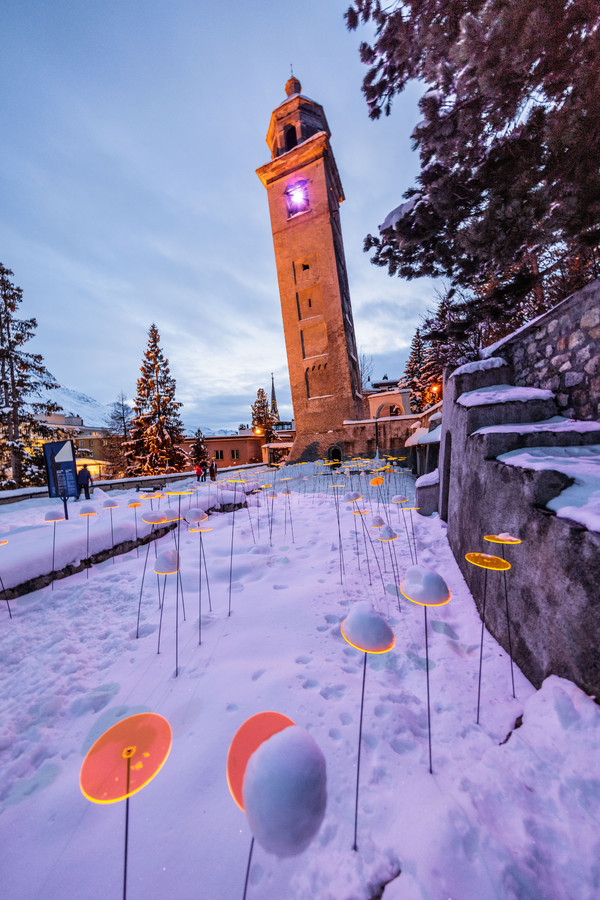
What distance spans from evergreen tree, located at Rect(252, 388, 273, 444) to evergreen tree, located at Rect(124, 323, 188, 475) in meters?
15.3

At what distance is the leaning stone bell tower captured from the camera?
841 inches

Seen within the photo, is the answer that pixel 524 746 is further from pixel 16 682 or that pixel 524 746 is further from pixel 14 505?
pixel 14 505

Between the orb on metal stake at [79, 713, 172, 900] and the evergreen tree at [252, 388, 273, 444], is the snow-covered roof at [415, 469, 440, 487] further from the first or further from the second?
the evergreen tree at [252, 388, 273, 444]

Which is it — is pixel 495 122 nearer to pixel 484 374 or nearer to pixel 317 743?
pixel 484 374

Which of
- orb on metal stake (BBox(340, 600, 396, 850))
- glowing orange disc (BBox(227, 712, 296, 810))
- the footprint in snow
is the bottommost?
the footprint in snow

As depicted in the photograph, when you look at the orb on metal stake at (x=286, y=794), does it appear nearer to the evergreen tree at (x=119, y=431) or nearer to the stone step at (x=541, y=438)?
the stone step at (x=541, y=438)

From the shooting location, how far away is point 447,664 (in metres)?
2.62

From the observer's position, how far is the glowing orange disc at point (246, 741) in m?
1.04

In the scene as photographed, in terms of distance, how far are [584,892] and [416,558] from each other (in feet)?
11.3

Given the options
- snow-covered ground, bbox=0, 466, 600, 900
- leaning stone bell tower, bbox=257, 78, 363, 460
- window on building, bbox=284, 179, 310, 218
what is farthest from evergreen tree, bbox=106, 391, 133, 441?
snow-covered ground, bbox=0, 466, 600, 900

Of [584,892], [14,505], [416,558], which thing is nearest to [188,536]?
[416,558]

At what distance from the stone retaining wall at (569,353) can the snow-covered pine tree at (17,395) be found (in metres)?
19.4

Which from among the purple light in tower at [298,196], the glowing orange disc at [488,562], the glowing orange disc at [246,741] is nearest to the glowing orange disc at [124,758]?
the glowing orange disc at [246,741]

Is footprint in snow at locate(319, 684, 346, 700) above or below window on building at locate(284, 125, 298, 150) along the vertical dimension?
below
